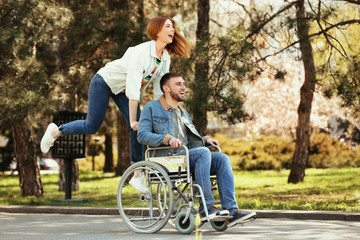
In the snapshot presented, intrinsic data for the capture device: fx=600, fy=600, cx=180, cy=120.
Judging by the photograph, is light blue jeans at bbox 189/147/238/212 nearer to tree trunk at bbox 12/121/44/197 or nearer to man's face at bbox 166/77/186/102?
man's face at bbox 166/77/186/102

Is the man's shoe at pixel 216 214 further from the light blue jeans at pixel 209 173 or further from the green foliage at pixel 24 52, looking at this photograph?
the green foliage at pixel 24 52

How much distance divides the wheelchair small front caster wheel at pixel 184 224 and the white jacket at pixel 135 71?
46.5 inches

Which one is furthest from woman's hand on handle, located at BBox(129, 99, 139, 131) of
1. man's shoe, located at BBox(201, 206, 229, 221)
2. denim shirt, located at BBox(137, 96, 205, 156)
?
man's shoe, located at BBox(201, 206, 229, 221)

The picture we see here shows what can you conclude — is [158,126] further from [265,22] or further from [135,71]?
[265,22]

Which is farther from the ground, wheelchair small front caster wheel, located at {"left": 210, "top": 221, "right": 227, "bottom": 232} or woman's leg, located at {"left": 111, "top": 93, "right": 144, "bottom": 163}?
woman's leg, located at {"left": 111, "top": 93, "right": 144, "bottom": 163}

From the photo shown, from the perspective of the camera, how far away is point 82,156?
421 inches

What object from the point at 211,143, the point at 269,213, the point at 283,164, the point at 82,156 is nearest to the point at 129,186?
the point at 211,143

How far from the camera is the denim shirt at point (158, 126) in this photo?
17.3ft

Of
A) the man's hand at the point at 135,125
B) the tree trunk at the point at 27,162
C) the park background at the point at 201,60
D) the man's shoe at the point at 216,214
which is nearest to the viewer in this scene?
the man's shoe at the point at 216,214

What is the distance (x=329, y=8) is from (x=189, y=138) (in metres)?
5.23

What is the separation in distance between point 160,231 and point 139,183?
55 centimetres

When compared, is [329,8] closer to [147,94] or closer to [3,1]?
[3,1]

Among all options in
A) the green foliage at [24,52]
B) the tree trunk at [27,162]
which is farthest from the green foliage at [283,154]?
the green foliage at [24,52]

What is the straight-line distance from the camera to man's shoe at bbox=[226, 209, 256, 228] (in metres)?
5.09
